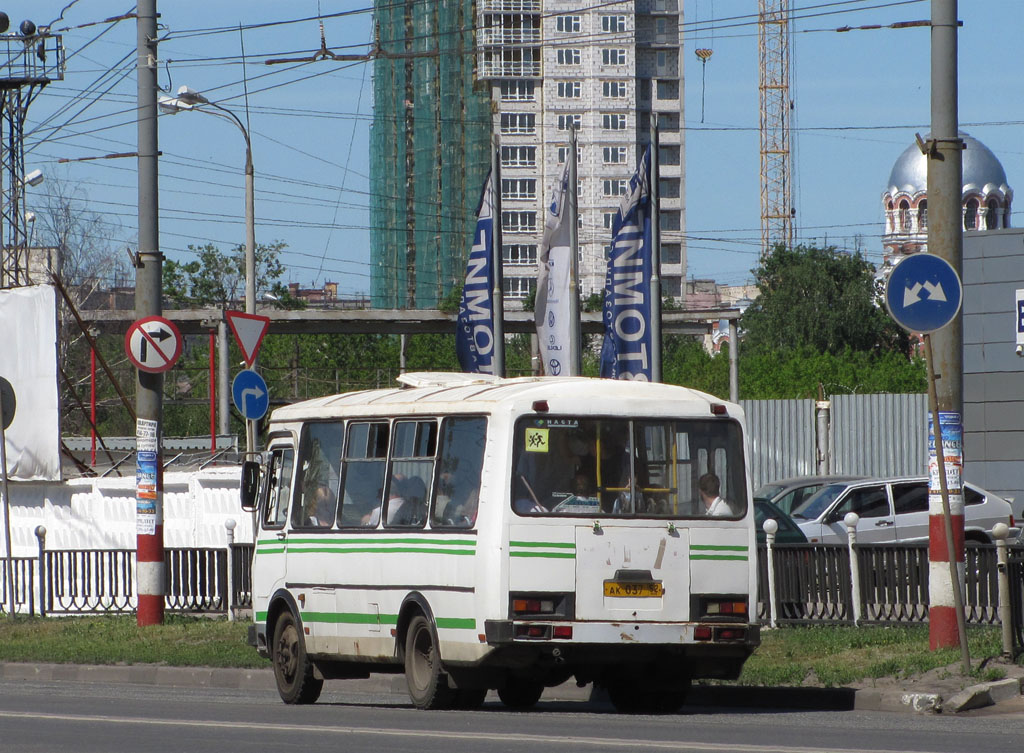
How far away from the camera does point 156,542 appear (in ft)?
62.1

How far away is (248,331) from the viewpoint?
2050 cm

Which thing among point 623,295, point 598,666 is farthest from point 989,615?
point 623,295

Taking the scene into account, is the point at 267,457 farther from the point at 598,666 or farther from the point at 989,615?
the point at 989,615

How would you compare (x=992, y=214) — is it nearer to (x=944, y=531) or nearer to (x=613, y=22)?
(x=613, y=22)

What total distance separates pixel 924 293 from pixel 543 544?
347 cm

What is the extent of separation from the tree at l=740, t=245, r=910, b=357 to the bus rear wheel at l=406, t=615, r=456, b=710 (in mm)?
86895

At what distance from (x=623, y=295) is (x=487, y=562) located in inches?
418

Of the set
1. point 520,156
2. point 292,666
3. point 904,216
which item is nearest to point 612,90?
point 520,156

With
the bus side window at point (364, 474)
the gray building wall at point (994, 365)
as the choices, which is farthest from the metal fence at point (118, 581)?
the gray building wall at point (994, 365)

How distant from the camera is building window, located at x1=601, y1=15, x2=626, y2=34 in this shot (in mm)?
132312

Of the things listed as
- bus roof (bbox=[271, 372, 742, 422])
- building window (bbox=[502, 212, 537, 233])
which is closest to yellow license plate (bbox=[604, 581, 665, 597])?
bus roof (bbox=[271, 372, 742, 422])

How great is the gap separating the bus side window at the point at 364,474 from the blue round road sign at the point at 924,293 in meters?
3.97

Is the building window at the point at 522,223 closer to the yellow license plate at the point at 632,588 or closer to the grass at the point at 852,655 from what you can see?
the grass at the point at 852,655

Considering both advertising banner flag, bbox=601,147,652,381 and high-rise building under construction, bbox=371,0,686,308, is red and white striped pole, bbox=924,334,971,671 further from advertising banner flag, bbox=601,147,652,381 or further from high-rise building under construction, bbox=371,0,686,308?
high-rise building under construction, bbox=371,0,686,308
